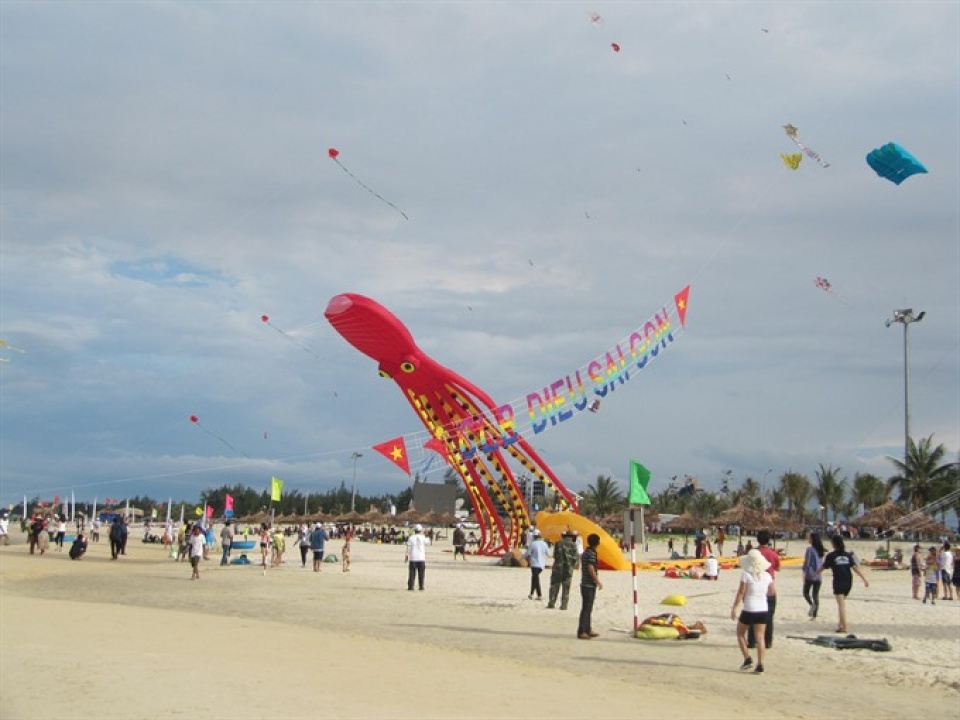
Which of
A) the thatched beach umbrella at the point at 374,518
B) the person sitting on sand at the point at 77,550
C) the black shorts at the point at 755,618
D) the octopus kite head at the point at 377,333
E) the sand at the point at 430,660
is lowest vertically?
the thatched beach umbrella at the point at 374,518

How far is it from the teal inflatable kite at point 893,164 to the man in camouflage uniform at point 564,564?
9022 mm

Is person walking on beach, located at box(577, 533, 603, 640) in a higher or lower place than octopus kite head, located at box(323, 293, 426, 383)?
lower

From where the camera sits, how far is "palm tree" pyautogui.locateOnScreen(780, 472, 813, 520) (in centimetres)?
7006

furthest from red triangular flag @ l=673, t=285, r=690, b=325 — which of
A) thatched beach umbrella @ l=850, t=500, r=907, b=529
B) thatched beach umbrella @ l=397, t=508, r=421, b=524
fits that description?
thatched beach umbrella @ l=397, t=508, r=421, b=524

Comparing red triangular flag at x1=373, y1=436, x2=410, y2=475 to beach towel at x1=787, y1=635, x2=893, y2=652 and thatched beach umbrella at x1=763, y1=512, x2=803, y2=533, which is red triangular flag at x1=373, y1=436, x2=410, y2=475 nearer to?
beach towel at x1=787, y1=635, x2=893, y2=652

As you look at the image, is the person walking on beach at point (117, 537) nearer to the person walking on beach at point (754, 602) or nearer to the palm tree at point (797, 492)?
the person walking on beach at point (754, 602)

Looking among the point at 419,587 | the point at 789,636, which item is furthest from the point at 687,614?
the point at 419,587

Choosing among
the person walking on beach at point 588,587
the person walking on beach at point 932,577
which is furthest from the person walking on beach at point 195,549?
the person walking on beach at point 932,577

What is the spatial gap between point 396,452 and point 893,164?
1713cm

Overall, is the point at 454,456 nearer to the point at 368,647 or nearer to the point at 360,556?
the point at 360,556

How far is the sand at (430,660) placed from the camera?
7.93 m

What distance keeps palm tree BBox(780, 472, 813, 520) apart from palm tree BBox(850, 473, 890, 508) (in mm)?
3330

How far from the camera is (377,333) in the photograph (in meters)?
26.9

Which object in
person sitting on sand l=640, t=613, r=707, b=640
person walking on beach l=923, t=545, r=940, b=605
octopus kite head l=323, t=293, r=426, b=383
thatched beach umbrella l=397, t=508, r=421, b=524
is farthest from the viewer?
thatched beach umbrella l=397, t=508, r=421, b=524
